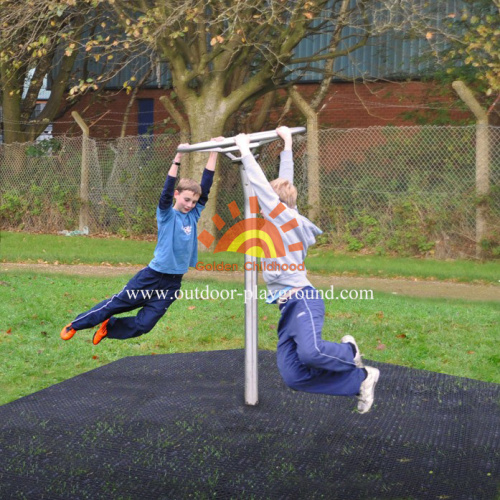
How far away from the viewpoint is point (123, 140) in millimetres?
13352

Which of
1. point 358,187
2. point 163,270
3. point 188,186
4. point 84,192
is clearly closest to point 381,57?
point 358,187

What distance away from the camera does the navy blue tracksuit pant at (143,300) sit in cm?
481

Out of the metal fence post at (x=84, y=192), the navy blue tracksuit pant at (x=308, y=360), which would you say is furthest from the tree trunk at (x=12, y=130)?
the navy blue tracksuit pant at (x=308, y=360)

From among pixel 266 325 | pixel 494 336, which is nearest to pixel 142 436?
pixel 266 325

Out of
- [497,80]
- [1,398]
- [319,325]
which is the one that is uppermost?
[497,80]

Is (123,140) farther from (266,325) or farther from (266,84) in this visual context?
(266,325)

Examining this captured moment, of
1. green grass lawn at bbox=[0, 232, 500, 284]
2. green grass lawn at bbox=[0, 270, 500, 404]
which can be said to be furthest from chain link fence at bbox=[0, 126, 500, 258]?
green grass lawn at bbox=[0, 270, 500, 404]


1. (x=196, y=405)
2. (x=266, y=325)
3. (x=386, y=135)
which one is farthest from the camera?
(x=386, y=135)

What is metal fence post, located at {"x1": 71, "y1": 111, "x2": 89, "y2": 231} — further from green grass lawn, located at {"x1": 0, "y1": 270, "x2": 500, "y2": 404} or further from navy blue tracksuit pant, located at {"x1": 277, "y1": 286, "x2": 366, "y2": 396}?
navy blue tracksuit pant, located at {"x1": 277, "y1": 286, "x2": 366, "y2": 396}

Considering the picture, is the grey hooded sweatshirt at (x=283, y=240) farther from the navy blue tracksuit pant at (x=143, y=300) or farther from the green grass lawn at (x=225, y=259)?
the green grass lawn at (x=225, y=259)

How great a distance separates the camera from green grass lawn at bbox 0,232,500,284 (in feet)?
31.6

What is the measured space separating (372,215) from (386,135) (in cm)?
123

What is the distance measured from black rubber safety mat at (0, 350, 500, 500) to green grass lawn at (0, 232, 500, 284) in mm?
4137

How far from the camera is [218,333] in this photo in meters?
6.91
